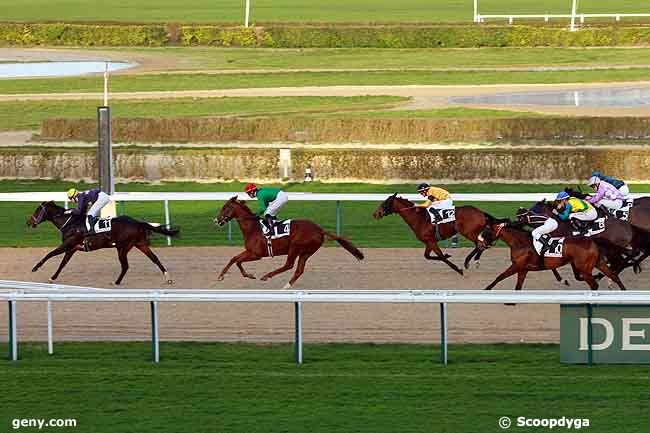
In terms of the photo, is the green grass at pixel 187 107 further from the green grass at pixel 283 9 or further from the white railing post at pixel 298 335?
the green grass at pixel 283 9

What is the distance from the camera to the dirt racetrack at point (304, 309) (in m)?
12.2

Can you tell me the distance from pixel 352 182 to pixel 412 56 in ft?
61.7

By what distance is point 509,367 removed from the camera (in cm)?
1076

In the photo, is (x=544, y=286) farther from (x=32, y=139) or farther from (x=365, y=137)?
(x=32, y=139)

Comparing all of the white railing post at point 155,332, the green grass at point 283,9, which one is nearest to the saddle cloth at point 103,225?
the white railing post at point 155,332

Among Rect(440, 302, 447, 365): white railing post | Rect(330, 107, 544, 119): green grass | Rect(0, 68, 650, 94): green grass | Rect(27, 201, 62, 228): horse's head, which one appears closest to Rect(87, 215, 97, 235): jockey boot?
Rect(27, 201, 62, 228): horse's head

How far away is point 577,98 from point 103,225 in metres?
17.8

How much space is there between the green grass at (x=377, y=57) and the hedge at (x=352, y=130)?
12.2 meters

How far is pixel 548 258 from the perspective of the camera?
43.8 feet

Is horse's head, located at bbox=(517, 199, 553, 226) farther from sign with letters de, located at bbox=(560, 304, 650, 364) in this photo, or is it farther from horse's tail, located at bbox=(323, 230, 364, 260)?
sign with letters de, located at bbox=(560, 304, 650, 364)

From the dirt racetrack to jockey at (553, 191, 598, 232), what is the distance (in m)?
0.66

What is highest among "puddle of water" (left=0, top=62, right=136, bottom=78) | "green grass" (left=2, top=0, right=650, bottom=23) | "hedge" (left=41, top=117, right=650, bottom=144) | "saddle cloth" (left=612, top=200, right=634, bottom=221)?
"green grass" (left=2, top=0, right=650, bottom=23)

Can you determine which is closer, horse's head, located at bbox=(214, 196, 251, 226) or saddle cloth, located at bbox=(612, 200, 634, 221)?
horse's head, located at bbox=(214, 196, 251, 226)

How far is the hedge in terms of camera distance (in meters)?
25.5
